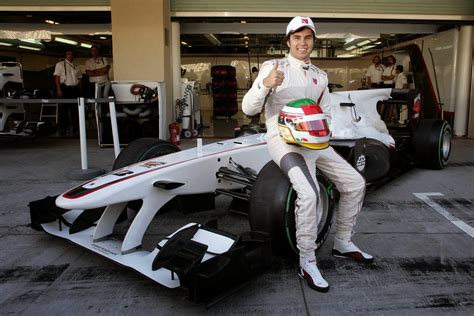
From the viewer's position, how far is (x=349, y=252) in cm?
337

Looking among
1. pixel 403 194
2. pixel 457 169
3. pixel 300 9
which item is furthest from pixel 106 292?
pixel 300 9

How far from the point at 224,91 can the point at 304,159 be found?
599 inches

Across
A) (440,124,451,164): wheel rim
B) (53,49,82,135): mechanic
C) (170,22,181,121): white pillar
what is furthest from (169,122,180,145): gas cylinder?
Result: (440,124,451,164): wheel rim

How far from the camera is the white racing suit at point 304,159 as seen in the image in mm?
2875

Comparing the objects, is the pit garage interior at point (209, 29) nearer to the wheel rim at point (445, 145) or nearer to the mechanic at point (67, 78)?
the mechanic at point (67, 78)

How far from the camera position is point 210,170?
150 inches

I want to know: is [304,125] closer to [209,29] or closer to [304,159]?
[304,159]

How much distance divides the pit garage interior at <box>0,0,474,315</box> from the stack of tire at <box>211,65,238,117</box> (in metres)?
5.50

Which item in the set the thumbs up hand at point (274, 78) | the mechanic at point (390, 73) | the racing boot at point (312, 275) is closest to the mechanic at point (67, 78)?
the mechanic at point (390, 73)

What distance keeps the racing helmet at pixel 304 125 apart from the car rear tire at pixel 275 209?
0.32 metres

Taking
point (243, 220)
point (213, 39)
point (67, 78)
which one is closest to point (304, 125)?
point (243, 220)

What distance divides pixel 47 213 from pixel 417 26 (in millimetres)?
11448

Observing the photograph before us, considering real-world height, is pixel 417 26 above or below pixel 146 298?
above

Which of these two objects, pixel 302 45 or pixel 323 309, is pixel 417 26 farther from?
pixel 323 309
